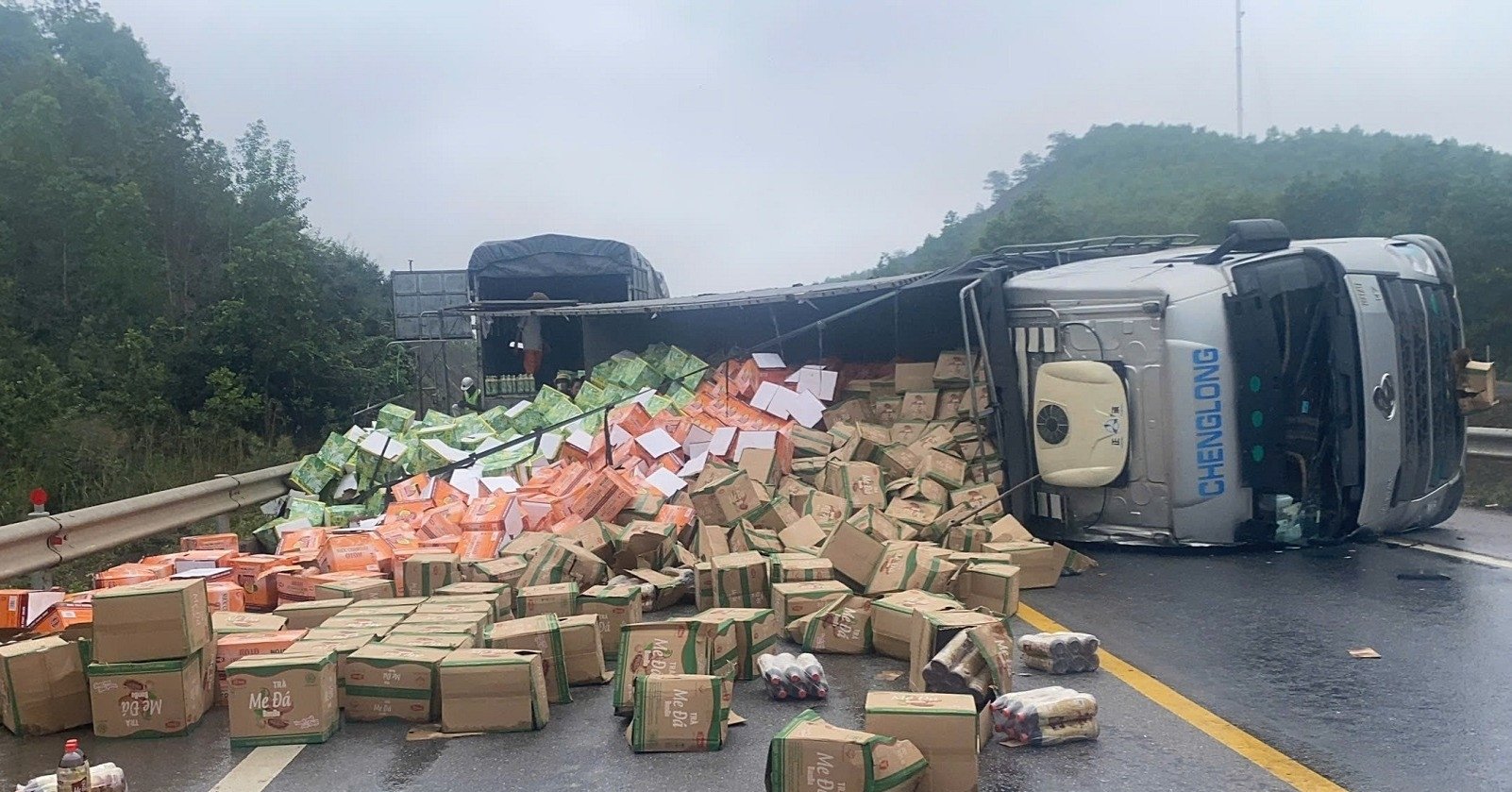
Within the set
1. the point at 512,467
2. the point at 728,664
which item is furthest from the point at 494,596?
the point at 512,467

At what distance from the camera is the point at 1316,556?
7395 mm

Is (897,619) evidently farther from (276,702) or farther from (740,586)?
(276,702)

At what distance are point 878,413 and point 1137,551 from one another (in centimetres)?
290

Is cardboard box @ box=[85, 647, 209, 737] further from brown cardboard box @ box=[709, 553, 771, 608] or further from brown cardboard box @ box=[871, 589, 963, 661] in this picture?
brown cardboard box @ box=[871, 589, 963, 661]

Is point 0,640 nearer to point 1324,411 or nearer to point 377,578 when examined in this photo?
point 377,578

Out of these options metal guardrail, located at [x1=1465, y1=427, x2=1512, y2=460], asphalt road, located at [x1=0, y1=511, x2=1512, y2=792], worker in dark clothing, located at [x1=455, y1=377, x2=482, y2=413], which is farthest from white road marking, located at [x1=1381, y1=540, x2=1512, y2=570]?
worker in dark clothing, located at [x1=455, y1=377, x2=482, y2=413]

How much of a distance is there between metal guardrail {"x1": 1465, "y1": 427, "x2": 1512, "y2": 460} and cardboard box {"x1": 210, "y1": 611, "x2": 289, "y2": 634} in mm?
9802

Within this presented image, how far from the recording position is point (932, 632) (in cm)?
475

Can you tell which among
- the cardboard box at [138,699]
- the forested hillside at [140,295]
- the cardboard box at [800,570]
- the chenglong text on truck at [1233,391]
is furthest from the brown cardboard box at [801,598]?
the forested hillside at [140,295]

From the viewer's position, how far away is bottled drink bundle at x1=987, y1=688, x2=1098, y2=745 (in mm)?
4066

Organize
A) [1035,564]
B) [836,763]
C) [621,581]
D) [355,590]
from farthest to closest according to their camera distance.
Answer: [1035,564] → [621,581] → [355,590] → [836,763]

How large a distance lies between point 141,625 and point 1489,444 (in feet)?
35.7

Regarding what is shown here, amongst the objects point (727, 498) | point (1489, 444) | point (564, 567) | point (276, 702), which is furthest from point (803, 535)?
point (1489, 444)

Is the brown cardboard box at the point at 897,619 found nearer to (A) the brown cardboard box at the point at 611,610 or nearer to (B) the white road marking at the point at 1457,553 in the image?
(A) the brown cardboard box at the point at 611,610
